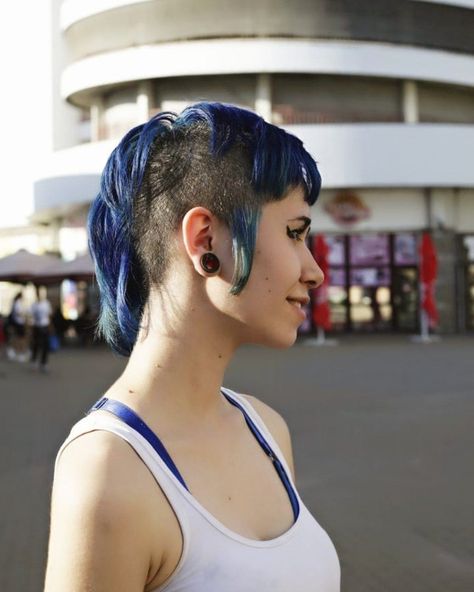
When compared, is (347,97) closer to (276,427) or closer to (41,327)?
(41,327)

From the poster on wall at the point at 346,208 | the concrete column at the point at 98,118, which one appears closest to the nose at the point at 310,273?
the poster on wall at the point at 346,208

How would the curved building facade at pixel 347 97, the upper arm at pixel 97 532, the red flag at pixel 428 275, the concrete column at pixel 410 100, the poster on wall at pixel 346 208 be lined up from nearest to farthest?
the upper arm at pixel 97 532 → the red flag at pixel 428 275 → the curved building facade at pixel 347 97 → the poster on wall at pixel 346 208 → the concrete column at pixel 410 100

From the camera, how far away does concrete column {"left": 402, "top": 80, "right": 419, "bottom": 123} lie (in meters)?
29.2

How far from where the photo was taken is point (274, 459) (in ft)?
5.10

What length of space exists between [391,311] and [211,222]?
2954cm

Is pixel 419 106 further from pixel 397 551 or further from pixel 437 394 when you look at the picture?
pixel 397 551

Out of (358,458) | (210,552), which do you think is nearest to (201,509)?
(210,552)

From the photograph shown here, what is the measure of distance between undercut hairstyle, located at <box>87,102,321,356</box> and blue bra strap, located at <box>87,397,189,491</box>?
0.64 ft

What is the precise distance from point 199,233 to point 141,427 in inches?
12.1

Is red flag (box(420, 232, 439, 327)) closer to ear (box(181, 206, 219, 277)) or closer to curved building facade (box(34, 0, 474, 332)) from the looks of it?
curved building facade (box(34, 0, 474, 332))

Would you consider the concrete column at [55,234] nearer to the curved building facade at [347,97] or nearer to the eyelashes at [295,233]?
the curved building facade at [347,97]

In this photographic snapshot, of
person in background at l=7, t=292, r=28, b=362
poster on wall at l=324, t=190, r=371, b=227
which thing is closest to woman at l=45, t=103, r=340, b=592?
person in background at l=7, t=292, r=28, b=362

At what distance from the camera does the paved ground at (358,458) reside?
216 inches

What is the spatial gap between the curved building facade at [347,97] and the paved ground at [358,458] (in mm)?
10800
